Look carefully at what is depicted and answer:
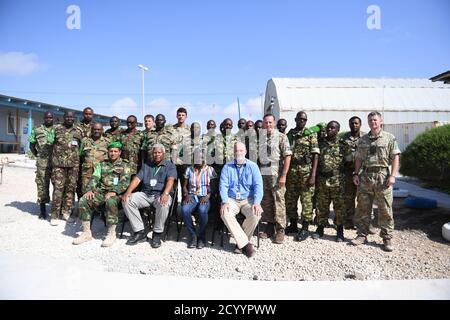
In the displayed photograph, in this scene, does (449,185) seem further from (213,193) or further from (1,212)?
(1,212)

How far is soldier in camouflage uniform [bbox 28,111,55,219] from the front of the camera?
5305mm

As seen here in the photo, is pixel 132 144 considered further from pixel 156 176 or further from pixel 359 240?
pixel 359 240

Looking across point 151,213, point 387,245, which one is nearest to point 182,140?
point 151,213

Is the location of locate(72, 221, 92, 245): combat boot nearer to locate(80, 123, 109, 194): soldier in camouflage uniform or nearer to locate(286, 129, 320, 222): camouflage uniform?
locate(80, 123, 109, 194): soldier in camouflage uniform

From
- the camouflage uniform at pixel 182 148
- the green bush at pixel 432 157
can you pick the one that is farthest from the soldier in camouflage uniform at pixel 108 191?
the green bush at pixel 432 157

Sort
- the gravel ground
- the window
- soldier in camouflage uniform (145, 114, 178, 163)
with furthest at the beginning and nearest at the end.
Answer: the window
soldier in camouflage uniform (145, 114, 178, 163)
the gravel ground

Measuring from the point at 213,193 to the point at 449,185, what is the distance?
3.88 metres

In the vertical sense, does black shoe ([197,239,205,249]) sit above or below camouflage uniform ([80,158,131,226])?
below

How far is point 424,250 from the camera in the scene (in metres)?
4.03

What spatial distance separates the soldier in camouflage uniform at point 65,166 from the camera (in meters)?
5.14

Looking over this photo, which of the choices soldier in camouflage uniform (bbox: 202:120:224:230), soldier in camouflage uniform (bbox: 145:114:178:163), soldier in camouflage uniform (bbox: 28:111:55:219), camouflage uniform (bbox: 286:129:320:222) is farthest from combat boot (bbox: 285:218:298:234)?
soldier in camouflage uniform (bbox: 28:111:55:219)

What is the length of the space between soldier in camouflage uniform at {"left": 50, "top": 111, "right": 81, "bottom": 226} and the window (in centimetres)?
1958

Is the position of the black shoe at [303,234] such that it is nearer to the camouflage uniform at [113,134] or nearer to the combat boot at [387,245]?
the combat boot at [387,245]

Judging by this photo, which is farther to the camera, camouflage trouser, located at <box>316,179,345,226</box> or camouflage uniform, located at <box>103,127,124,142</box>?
camouflage uniform, located at <box>103,127,124,142</box>
